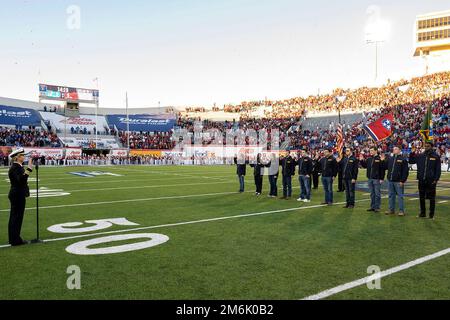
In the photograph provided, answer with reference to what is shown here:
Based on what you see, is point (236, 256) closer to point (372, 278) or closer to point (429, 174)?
point (372, 278)

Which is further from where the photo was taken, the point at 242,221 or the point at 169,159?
the point at 169,159

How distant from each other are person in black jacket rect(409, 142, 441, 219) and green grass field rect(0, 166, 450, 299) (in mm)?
556

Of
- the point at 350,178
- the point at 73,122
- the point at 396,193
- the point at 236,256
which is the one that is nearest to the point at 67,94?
the point at 73,122

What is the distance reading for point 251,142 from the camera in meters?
52.5

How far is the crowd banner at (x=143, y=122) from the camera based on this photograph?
6000cm

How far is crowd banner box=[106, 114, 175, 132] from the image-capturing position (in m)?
60.0

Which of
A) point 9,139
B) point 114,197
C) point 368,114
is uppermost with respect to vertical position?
point 368,114

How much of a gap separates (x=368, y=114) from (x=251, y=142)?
51.7 ft

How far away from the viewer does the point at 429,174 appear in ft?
30.8

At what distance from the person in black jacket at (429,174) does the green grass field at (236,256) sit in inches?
21.9

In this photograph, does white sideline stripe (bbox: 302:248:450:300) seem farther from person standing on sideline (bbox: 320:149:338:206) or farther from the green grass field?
person standing on sideline (bbox: 320:149:338:206)

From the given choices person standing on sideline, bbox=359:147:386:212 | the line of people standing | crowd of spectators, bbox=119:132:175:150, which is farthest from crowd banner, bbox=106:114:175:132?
person standing on sideline, bbox=359:147:386:212
